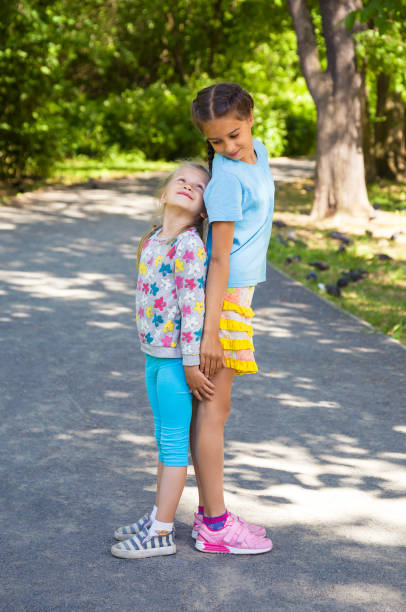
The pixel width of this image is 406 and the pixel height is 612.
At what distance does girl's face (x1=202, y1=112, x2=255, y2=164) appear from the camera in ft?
10.3

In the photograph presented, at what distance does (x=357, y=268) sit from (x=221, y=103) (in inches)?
254

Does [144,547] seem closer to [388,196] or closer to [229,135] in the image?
[229,135]

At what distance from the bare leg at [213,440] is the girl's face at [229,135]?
854mm

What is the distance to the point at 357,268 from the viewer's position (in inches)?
368

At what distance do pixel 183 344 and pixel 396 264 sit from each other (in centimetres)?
688

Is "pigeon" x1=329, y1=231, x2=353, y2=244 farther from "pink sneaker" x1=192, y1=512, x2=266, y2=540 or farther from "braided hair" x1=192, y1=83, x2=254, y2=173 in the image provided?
"braided hair" x1=192, y1=83, x2=254, y2=173

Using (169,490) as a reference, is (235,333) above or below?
above

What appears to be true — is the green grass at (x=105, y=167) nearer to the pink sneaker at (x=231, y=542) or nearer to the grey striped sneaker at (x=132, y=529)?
the grey striped sneaker at (x=132, y=529)

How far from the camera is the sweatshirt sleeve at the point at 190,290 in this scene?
3152 mm

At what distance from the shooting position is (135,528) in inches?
136

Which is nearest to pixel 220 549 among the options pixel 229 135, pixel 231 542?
pixel 231 542

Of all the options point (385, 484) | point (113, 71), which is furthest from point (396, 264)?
point (113, 71)

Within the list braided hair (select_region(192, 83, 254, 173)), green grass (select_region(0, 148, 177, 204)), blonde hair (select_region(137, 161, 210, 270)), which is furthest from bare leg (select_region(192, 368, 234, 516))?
green grass (select_region(0, 148, 177, 204))

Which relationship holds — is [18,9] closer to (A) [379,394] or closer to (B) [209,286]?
(A) [379,394]
